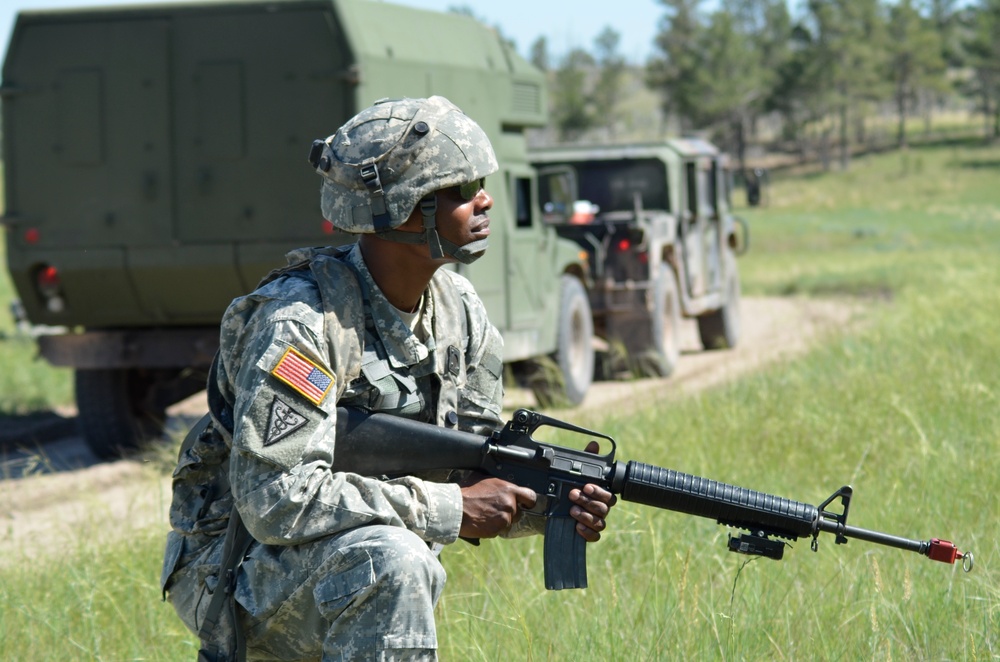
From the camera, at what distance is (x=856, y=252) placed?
29062 millimetres

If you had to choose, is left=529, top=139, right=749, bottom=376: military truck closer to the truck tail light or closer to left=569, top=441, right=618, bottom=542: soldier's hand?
the truck tail light

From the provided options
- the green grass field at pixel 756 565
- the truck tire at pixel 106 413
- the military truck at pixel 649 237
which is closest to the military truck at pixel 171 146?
the truck tire at pixel 106 413

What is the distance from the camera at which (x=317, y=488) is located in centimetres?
276

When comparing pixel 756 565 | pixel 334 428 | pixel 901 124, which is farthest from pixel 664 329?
pixel 901 124

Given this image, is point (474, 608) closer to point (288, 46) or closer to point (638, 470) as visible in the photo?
point (638, 470)

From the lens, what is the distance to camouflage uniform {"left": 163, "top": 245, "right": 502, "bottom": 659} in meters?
2.70

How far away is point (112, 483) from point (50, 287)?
48.5 inches

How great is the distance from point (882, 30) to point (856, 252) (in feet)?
150

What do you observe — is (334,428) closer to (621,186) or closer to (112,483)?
(112,483)

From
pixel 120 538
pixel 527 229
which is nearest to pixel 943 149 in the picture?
pixel 527 229

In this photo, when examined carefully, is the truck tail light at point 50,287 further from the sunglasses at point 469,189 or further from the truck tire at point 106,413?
the sunglasses at point 469,189

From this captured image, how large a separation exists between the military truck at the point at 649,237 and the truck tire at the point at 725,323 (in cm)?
1

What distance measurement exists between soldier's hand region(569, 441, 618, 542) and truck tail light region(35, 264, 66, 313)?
17.8 feet

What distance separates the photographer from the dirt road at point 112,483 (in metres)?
5.23
